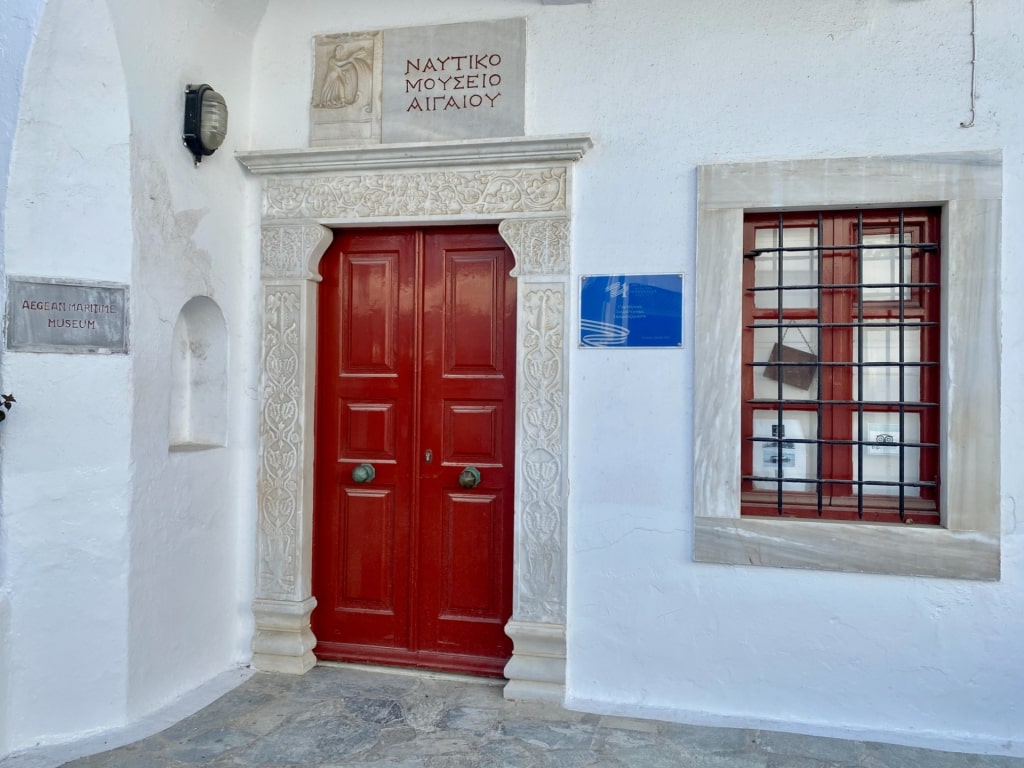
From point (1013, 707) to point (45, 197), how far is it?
464cm

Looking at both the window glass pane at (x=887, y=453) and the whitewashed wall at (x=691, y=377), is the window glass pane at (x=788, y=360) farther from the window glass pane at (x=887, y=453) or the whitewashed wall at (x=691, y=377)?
the whitewashed wall at (x=691, y=377)

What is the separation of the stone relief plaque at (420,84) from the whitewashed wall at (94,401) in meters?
0.74

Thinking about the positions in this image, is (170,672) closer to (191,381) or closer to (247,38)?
(191,381)

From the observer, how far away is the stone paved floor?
10.4 ft

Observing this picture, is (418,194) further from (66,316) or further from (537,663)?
(537,663)

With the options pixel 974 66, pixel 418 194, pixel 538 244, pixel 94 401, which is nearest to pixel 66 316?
pixel 94 401

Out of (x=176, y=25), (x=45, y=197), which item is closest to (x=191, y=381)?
(x=45, y=197)

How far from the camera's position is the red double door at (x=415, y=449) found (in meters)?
4.02

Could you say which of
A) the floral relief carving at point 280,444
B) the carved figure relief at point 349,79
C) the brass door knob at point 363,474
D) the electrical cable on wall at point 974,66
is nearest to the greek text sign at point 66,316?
the floral relief carving at point 280,444

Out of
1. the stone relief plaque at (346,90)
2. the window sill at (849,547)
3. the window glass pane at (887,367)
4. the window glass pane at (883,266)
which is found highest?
the stone relief plaque at (346,90)

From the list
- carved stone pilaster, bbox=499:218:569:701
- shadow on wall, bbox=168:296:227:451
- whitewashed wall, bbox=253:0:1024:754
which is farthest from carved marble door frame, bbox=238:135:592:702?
shadow on wall, bbox=168:296:227:451

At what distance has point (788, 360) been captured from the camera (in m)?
3.74

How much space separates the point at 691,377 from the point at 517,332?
0.86 meters

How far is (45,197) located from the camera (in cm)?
332
